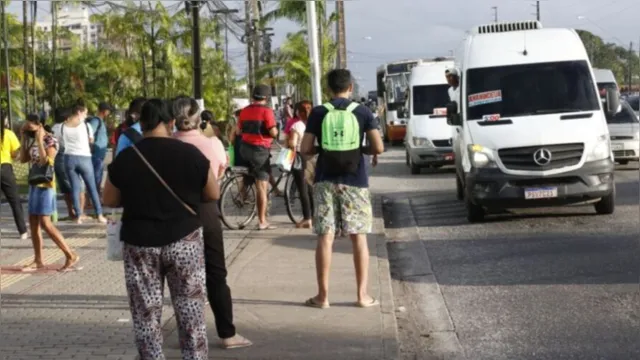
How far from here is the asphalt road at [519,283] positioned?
8.60 meters

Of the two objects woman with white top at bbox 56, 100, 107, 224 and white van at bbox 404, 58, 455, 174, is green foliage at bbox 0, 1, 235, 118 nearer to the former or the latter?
white van at bbox 404, 58, 455, 174

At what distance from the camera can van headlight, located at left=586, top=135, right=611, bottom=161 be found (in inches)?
611

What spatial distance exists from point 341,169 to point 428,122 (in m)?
17.5

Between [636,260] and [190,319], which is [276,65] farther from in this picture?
[190,319]

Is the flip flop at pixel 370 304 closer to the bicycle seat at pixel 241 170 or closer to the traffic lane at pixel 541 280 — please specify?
the traffic lane at pixel 541 280

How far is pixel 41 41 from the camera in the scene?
66938 mm

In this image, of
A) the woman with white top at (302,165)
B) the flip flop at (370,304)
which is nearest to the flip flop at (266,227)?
the woman with white top at (302,165)

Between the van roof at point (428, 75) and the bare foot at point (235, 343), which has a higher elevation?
the van roof at point (428, 75)

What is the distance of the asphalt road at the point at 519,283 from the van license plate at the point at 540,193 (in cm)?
39

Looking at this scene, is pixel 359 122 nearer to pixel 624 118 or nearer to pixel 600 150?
pixel 600 150

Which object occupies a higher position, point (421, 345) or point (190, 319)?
point (190, 319)

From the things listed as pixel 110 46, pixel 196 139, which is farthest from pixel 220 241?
pixel 110 46

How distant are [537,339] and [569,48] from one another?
29.0ft

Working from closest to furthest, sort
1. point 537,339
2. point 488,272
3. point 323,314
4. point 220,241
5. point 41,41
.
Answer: point 220,241 → point 537,339 → point 323,314 → point 488,272 → point 41,41
